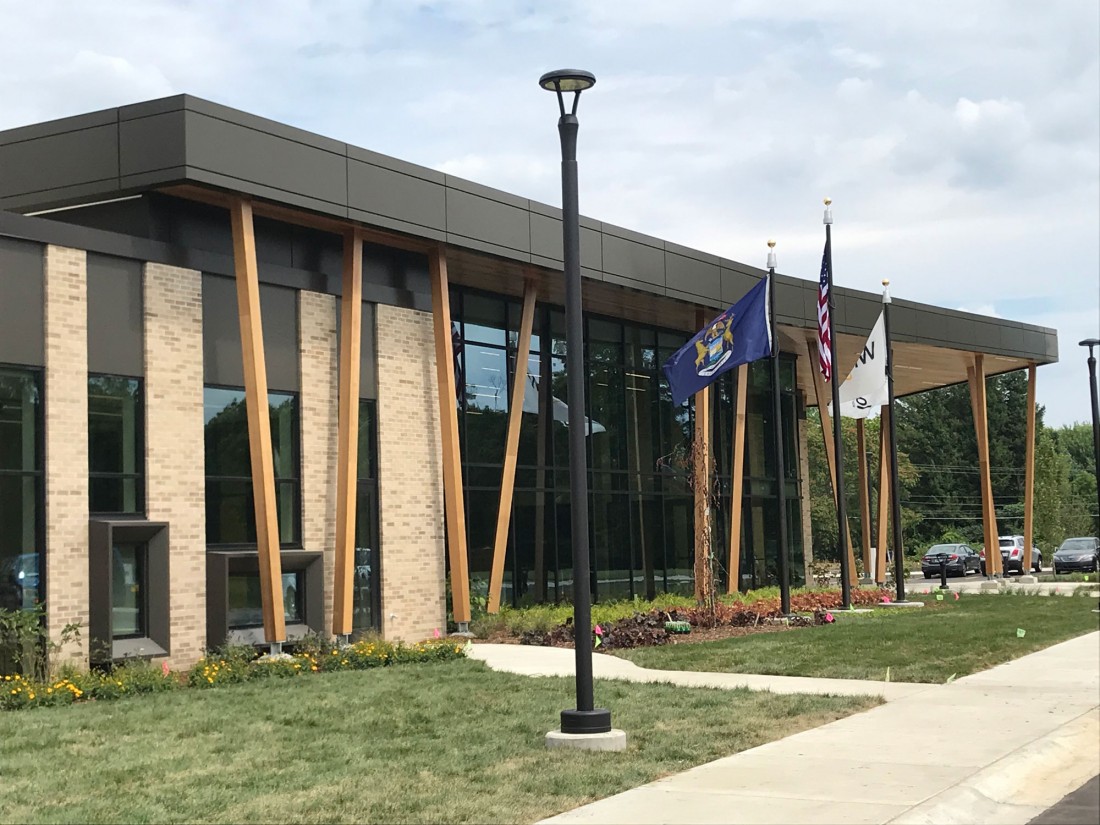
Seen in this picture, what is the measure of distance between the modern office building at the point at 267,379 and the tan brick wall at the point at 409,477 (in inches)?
1.8

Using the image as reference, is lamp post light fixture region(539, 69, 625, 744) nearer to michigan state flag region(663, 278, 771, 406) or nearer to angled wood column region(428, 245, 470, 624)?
angled wood column region(428, 245, 470, 624)

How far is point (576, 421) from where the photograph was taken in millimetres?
11219

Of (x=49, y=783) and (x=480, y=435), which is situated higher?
(x=480, y=435)

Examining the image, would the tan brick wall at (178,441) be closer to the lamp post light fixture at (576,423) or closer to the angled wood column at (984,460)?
the lamp post light fixture at (576,423)

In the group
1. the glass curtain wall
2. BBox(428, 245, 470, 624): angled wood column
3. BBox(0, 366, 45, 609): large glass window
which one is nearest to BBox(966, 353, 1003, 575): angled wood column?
the glass curtain wall

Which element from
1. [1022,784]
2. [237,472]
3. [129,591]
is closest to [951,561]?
[237,472]

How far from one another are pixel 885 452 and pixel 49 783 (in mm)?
39570

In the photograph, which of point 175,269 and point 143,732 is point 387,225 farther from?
point 143,732

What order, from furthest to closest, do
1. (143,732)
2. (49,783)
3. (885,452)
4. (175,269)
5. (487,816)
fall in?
1. (885,452)
2. (175,269)
3. (143,732)
4. (49,783)
5. (487,816)

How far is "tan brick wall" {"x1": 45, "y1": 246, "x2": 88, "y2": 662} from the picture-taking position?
16.7 m

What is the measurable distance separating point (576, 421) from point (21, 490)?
867 cm

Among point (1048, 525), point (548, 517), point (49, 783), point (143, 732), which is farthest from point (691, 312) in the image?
point (1048, 525)

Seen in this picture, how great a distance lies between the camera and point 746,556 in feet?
115

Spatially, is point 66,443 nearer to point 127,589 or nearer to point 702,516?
point 127,589
